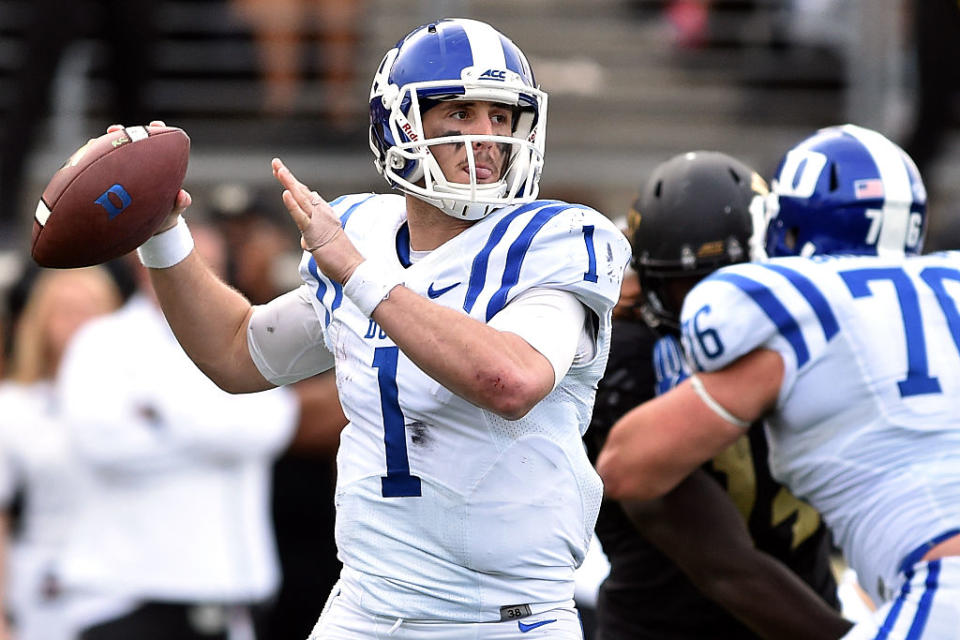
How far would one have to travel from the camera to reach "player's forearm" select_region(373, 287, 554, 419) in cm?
270

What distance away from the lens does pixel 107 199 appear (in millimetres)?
3025

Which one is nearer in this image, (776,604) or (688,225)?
(776,604)

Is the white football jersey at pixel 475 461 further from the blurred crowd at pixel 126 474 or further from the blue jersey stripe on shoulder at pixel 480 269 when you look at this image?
the blurred crowd at pixel 126 474

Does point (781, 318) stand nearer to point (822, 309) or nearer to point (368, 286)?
point (822, 309)

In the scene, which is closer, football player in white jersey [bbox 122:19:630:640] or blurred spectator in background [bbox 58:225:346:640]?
football player in white jersey [bbox 122:19:630:640]

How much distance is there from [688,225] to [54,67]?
5.06 m

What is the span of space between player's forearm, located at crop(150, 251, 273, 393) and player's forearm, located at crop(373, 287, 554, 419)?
686 mm

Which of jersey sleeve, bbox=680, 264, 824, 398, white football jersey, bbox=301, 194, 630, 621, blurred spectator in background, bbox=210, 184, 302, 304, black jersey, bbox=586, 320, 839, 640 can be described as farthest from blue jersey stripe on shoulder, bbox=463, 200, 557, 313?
blurred spectator in background, bbox=210, 184, 302, 304

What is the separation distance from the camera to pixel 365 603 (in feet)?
9.64

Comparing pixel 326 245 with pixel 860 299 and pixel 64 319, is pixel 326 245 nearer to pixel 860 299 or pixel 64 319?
pixel 860 299

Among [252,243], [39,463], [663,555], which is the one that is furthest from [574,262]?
[252,243]

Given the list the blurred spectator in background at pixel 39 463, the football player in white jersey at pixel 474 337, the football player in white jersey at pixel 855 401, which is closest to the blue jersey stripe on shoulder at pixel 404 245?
the football player in white jersey at pixel 474 337

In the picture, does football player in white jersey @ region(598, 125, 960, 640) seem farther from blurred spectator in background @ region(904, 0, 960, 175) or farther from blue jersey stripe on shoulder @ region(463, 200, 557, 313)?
blurred spectator in background @ region(904, 0, 960, 175)

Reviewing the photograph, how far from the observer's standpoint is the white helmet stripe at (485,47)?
3.01m
